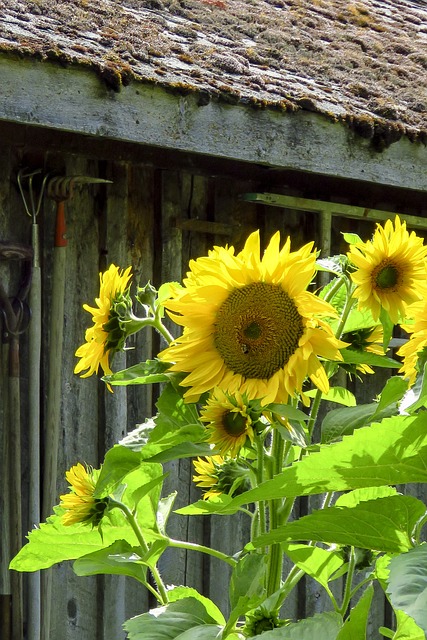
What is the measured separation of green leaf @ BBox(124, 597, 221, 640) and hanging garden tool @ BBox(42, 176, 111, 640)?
89.1 inches

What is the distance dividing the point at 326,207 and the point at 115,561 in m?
2.91

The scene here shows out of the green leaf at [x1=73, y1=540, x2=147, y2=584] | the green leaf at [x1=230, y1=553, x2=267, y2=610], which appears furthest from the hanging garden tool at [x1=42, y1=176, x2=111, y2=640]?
the green leaf at [x1=230, y1=553, x2=267, y2=610]

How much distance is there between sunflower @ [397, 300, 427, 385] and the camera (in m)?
0.97

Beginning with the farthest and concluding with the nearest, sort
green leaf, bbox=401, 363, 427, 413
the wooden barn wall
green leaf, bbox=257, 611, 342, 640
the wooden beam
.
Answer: the wooden barn wall → the wooden beam → green leaf, bbox=257, 611, 342, 640 → green leaf, bbox=401, 363, 427, 413

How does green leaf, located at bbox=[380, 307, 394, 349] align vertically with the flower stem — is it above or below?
above

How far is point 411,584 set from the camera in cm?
79

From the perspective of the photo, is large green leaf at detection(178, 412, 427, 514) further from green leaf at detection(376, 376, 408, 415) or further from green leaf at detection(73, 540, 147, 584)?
green leaf at detection(73, 540, 147, 584)

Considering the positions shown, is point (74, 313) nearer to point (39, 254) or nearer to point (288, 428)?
point (39, 254)

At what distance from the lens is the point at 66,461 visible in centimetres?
357

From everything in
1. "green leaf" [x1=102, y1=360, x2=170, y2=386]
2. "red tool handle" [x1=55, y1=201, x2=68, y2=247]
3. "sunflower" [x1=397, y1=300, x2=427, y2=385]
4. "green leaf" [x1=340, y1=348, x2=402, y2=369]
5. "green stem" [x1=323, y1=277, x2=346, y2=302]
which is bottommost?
"green leaf" [x1=102, y1=360, x2=170, y2=386]

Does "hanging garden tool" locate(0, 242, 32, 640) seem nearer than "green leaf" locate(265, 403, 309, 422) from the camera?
No

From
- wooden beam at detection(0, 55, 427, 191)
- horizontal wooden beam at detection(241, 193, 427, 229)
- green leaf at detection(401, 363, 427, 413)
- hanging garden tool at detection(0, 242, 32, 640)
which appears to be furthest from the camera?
horizontal wooden beam at detection(241, 193, 427, 229)

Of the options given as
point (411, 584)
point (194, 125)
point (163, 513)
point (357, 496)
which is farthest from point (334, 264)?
point (194, 125)

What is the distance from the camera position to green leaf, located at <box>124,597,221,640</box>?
3.80 feet
